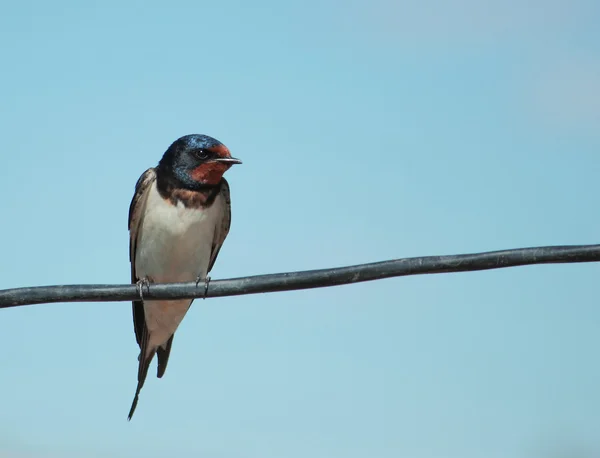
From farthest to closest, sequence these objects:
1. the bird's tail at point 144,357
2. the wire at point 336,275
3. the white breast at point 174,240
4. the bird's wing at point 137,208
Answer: the bird's tail at point 144,357 → the bird's wing at point 137,208 → the white breast at point 174,240 → the wire at point 336,275

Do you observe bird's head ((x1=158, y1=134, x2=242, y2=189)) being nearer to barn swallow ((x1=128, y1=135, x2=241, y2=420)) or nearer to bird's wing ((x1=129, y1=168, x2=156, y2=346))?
barn swallow ((x1=128, y1=135, x2=241, y2=420))

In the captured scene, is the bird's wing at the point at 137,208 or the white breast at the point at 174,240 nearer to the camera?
the white breast at the point at 174,240

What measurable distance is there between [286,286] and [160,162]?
111 inches

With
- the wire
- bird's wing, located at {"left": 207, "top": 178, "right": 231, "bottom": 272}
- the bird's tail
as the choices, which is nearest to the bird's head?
bird's wing, located at {"left": 207, "top": 178, "right": 231, "bottom": 272}

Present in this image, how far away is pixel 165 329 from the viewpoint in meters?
5.83

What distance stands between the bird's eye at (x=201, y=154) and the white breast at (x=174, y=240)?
0.77 feet

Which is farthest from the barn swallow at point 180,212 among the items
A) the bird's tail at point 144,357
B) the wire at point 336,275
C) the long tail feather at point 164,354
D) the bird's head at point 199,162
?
the wire at point 336,275

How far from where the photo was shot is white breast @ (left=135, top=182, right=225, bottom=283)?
5.16 metres

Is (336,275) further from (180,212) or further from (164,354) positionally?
(164,354)

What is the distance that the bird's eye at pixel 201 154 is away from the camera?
5246 mm

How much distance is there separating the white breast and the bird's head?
132 mm

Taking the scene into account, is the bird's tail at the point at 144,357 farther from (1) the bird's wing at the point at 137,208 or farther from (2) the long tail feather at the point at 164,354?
(1) the bird's wing at the point at 137,208

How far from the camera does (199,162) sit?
5.23m

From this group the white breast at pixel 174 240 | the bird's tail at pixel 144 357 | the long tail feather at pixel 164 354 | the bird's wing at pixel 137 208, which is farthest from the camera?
the long tail feather at pixel 164 354
